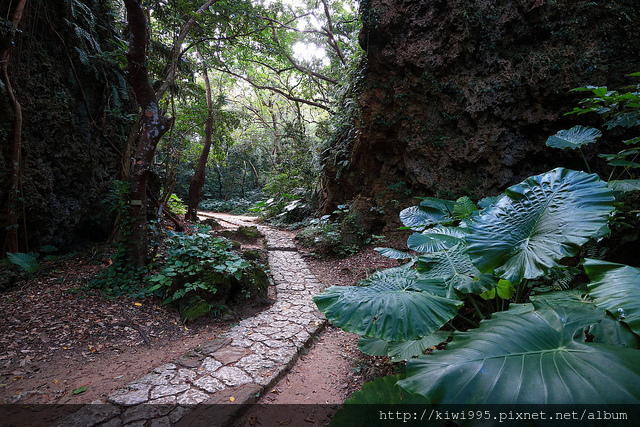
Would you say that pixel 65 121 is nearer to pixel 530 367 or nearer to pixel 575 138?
pixel 530 367

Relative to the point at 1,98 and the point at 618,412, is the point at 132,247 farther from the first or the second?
the point at 618,412

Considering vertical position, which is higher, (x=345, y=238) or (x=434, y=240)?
(x=434, y=240)

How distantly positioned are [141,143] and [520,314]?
476 cm

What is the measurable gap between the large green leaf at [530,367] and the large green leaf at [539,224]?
0.26 metres

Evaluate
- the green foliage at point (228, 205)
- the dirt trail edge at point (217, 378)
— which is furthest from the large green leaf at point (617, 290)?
the green foliage at point (228, 205)

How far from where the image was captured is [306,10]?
920 cm

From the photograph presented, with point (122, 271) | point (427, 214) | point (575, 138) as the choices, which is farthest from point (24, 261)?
point (575, 138)

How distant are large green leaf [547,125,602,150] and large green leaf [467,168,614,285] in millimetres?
1280

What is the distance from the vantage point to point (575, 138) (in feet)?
8.50

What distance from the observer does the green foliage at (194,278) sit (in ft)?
10.6

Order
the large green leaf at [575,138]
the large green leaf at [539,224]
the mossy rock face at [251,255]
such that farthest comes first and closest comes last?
the mossy rock face at [251,255], the large green leaf at [575,138], the large green leaf at [539,224]

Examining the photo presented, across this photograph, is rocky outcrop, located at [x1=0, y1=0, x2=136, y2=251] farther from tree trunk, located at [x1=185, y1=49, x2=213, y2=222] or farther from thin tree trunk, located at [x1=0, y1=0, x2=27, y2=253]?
tree trunk, located at [x1=185, y1=49, x2=213, y2=222]

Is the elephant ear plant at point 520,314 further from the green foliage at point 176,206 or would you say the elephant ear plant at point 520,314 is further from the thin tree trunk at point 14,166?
the green foliage at point 176,206

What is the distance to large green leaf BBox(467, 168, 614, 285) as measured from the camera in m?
1.27
